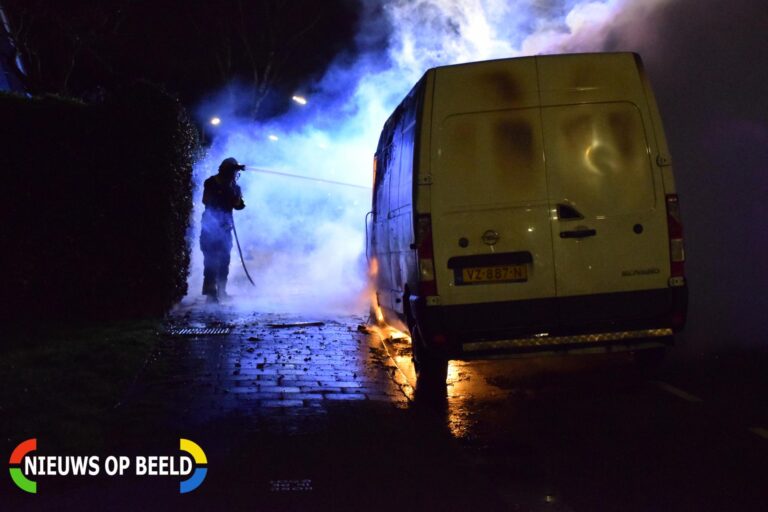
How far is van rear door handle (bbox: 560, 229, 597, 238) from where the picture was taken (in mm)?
5993

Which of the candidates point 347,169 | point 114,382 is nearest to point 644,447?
point 114,382

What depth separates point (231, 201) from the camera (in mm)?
13195

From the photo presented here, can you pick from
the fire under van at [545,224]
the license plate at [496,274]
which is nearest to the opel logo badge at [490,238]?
the fire under van at [545,224]

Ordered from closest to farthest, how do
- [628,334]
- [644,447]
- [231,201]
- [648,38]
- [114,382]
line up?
[644,447] < [628,334] < [114,382] < [648,38] < [231,201]

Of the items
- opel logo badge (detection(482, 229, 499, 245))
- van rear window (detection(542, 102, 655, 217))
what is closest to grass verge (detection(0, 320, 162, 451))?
opel logo badge (detection(482, 229, 499, 245))

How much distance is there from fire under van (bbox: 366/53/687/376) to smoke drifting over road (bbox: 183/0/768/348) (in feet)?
13.9

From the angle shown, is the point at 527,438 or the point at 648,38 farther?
the point at 648,38

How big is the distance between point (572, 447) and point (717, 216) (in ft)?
21.2

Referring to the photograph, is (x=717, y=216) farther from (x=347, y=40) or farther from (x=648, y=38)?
(x=347, y=40)

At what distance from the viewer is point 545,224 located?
600 centimetres

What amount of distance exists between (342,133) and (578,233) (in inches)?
736

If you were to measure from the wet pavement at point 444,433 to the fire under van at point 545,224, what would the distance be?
25.7 inches

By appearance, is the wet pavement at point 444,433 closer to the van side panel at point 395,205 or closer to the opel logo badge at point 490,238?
the van side panel at point 395,205

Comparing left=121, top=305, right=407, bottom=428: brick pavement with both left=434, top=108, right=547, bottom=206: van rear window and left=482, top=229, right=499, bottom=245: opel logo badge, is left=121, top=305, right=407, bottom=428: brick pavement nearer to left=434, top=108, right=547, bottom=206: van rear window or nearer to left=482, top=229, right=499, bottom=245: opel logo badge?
left=482, top=229, right=499, bottom=245: opel logo badge
